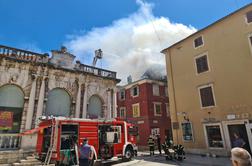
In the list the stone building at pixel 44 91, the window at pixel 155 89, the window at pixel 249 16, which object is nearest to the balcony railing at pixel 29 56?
the stone building at pixel 44 91

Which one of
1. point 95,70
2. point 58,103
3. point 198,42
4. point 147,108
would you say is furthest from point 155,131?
point 58,103

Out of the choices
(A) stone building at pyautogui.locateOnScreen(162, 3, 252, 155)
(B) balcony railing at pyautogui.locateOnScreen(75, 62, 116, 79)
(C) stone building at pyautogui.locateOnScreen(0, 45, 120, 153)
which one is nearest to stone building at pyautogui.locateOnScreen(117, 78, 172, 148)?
(A) stone building at pyautogui.locateOnScreen(162, 3, 252, 155)

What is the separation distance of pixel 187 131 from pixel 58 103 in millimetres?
12119

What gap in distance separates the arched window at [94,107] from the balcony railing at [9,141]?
5.81 metres

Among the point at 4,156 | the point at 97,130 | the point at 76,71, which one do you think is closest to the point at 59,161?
the point at 97,130

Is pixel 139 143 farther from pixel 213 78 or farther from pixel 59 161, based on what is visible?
pixel 59 161

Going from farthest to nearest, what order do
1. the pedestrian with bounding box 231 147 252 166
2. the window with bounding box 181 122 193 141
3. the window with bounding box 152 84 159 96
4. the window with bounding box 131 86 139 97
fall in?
the window with bounding box 131 86 139 97 < the window with bounding box 152 84 159 96 < the window with bounding box 181 122 193 141 < the pedestrian with bounding box 231 147 252 166

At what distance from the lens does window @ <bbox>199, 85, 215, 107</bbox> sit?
1620 cm

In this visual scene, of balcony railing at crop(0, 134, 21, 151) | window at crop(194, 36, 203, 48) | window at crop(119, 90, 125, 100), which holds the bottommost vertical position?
balcony railing at crop(0, 134, 21, 151)

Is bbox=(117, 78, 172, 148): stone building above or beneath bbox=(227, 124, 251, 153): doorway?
above

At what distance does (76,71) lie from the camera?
1625 centimetres

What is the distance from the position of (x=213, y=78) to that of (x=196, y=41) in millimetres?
4390

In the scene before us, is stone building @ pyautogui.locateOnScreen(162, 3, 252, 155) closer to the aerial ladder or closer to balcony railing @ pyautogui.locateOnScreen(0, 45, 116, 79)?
balcony railing @ pyautogui.locateOnScreen(0, 45, 116, 79)

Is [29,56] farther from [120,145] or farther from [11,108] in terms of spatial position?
[120,145]
